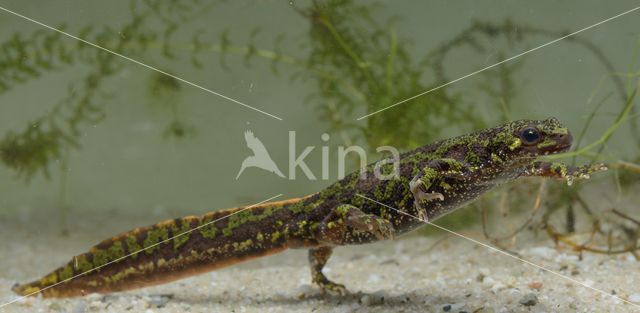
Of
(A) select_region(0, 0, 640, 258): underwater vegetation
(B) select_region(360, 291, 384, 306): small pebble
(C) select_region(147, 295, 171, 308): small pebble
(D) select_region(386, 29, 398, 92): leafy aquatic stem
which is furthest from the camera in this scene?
(D) select_region(386, 29, 398, 92): leafy aquatic stem

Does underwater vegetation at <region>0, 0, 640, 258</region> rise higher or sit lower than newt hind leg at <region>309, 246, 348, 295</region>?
higher

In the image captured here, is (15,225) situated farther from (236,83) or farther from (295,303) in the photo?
(295,303)

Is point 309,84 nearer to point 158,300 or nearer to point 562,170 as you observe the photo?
point 158,300

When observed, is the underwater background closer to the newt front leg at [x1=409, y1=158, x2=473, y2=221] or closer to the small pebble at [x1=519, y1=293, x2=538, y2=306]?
the newt front leg at [x1=409, y1=158, x2=473, y2=221]

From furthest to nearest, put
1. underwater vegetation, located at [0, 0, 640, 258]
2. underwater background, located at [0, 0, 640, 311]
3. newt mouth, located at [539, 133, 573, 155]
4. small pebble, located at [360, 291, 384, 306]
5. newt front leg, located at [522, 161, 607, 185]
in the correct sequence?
underwater vegetation, located at [0, 0, 640, 258] < underwater background, located at [0, 0, 640, 311] < small pebble, located at [360, 291, 384, 306] < newt front leg, located at [522, 161, 607, 185] < newt mouth, located at [539, 133, 573, 155]

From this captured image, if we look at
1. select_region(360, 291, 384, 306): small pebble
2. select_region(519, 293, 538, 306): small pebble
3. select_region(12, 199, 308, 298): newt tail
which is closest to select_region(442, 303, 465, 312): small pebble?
select_region(519, 293, 538, 306): small pebble

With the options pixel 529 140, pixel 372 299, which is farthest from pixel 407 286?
pixel 529 140

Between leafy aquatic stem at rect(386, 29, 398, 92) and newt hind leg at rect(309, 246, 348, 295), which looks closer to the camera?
newt hind leg at rect(309, 246, 348, 295)
